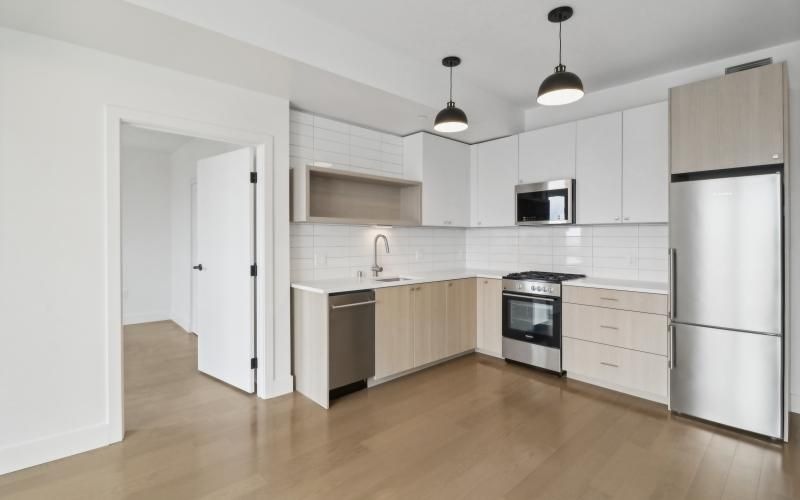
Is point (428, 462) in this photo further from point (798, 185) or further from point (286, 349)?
point (798, 185)

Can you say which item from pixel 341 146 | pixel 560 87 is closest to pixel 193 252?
pixel 341 146

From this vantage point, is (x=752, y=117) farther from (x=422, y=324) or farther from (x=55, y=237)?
(x=55, y=237)

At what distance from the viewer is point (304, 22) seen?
2697mm

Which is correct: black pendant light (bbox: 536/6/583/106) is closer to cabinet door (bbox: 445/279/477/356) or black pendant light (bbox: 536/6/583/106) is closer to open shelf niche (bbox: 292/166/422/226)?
open shelf niche (bbox: 292/166/422/226)

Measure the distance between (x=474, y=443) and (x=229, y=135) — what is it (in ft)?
9.52

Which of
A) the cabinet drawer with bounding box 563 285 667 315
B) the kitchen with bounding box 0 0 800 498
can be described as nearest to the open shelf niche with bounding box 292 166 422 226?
the kitchen with bounding box 0 0 800 498

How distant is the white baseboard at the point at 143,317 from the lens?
6.20m

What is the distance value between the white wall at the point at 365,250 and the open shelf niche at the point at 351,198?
17 cm

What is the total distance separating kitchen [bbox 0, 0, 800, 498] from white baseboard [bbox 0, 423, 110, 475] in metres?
0.01

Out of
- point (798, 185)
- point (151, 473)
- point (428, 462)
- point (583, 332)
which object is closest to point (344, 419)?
point (428, 462)

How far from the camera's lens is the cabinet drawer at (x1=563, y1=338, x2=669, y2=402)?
3227mm

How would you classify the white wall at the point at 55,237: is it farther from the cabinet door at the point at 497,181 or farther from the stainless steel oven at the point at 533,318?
the stainless steel oven at the point at 533,318

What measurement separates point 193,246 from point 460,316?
13.0ft

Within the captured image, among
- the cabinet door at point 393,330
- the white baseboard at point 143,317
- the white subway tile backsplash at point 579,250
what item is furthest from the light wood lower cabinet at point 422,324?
the white baseboard at point 143,317
